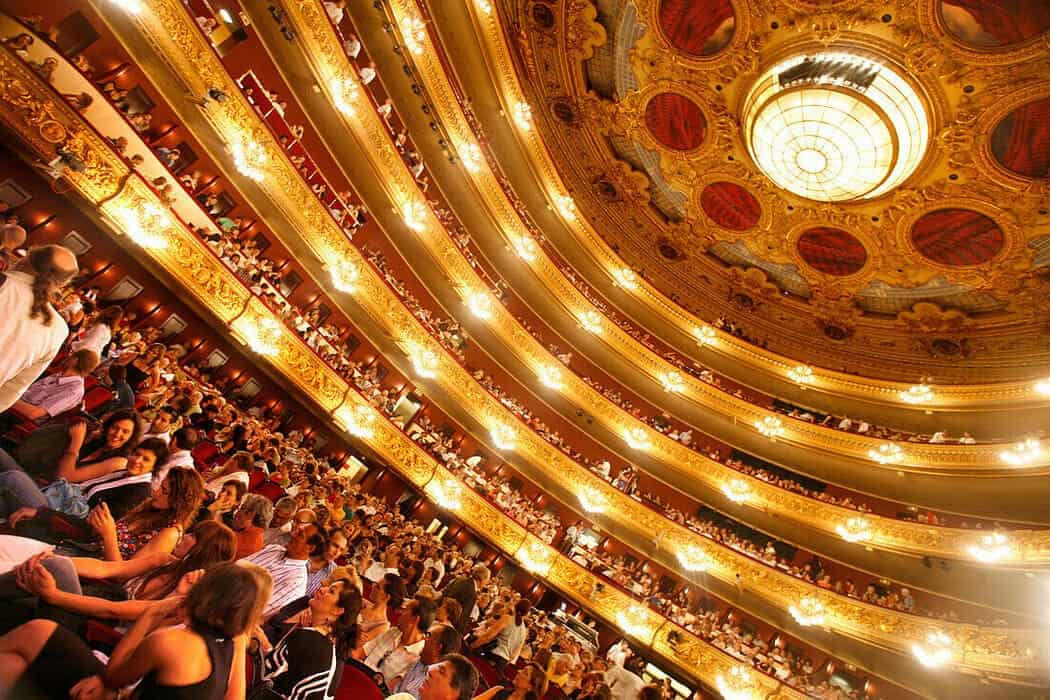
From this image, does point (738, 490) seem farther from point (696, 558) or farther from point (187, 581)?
point (187, 581)

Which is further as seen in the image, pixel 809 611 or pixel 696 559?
pixel 696 559

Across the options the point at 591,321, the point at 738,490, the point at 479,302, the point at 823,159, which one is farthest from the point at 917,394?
the point at 479,302

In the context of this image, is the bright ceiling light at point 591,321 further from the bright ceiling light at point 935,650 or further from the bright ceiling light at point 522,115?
the bright ceiling light at point 935,650

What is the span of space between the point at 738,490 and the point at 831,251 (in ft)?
28.2

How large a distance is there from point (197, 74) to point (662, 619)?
1571 centimetres

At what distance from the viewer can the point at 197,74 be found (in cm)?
948

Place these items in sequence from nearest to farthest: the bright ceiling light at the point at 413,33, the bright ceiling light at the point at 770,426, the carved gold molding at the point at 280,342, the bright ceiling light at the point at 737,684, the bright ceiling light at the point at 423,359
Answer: the carved gold molding at the point at 280,342 < the bright ceiling light at the point at 737,684 < the bright ceiling light at the point at 413,33 < the bright ceiling light at the point at 423,359 < the bright ceiling light at the point at 770,426

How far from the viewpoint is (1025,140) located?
477 inches

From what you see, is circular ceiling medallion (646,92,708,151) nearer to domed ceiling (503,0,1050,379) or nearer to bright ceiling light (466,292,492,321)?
domed ceiling (503,0,1050,379)

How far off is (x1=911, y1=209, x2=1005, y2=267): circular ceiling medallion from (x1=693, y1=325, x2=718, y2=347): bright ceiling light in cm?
640

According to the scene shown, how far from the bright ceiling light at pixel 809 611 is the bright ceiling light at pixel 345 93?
16692 millimetres

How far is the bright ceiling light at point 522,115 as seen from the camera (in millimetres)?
15414

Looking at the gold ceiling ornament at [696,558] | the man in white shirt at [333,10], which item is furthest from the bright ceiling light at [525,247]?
the gold ceiling ornament at [696,558]

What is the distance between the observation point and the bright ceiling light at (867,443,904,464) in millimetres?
13891
